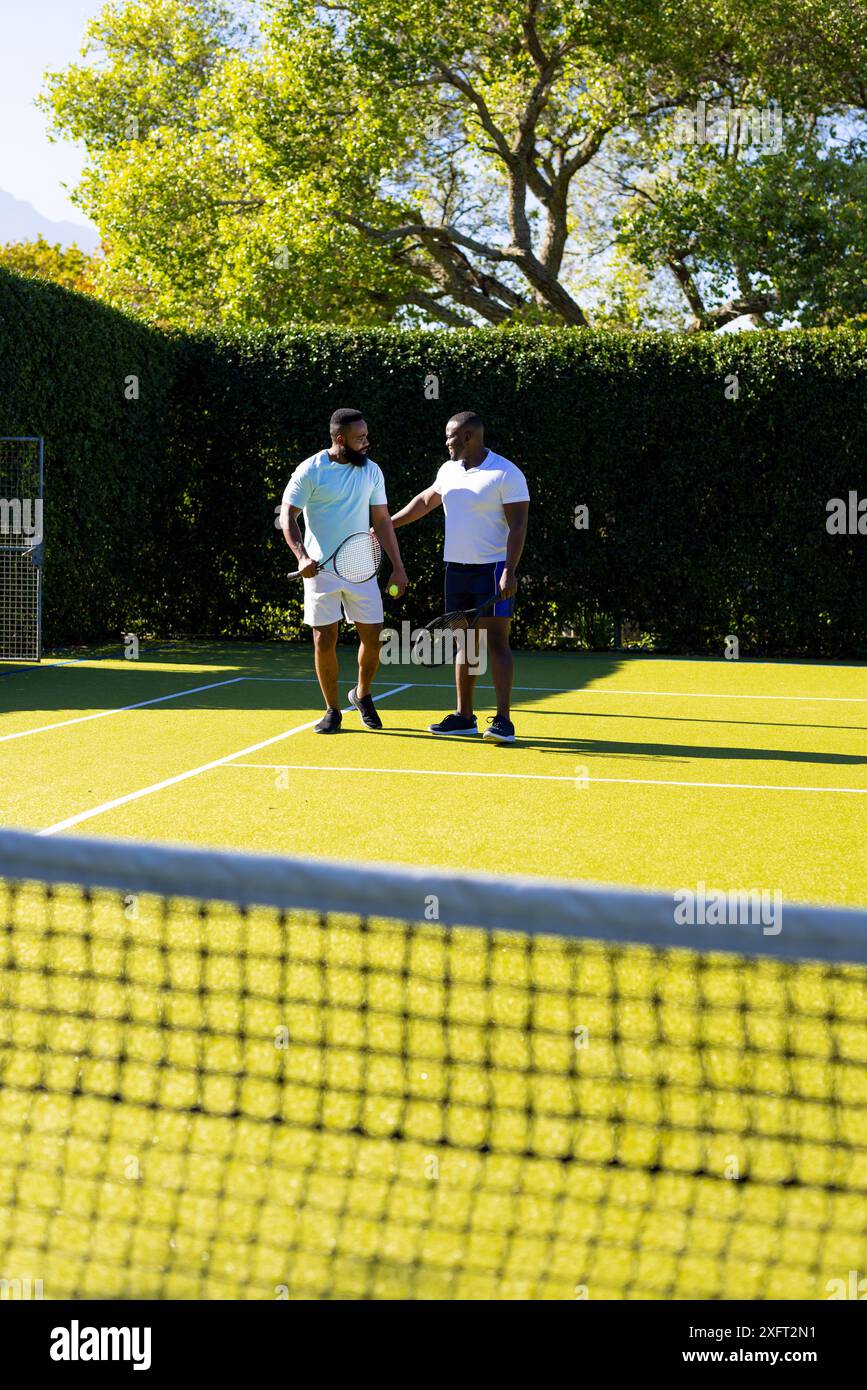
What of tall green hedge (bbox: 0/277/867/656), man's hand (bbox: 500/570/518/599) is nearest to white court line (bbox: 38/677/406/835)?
man's hand (bbox: 500/570/518/599)

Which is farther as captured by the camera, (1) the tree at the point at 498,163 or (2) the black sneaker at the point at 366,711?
(1) the tree at the point at 498,163

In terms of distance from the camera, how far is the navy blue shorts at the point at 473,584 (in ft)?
31.2

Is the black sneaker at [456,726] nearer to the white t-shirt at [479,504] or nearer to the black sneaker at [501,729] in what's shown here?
the black sneaker at [501,729]

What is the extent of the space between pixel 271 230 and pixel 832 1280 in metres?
23.6

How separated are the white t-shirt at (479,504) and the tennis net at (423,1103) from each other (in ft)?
16.6

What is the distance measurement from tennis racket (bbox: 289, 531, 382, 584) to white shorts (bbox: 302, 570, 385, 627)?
0.14ft

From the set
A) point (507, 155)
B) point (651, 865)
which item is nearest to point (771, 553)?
point (651, 865)

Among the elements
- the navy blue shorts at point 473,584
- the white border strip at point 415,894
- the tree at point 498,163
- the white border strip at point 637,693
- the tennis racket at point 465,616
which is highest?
the tree at point 498,163

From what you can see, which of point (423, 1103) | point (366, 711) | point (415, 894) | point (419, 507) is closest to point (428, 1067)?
point (423, 1103)

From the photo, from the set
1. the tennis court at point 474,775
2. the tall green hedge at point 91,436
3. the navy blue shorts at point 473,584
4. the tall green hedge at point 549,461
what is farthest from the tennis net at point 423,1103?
the tall green hedge at point 549,461

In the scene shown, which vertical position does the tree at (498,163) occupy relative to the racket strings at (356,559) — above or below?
above

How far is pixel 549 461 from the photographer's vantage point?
56.6 feet

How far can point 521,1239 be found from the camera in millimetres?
2867

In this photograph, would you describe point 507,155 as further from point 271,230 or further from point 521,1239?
point 521,1239
